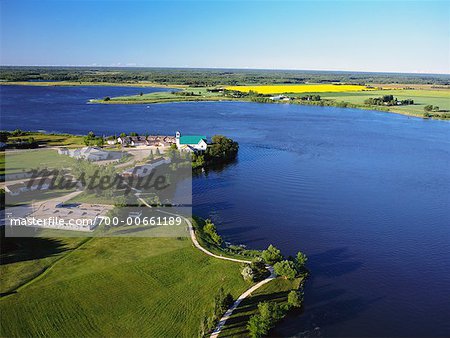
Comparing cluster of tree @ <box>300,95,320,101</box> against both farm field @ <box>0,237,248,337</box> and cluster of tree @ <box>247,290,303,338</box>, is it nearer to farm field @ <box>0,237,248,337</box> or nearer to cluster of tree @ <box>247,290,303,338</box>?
farm field @ <box>0,237,248,337</box>

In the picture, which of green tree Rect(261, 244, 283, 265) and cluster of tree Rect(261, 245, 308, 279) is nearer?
cluster of tree Rect(261, 245, 308, 279)

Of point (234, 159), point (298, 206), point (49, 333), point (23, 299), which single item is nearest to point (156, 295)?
point (49, 333)

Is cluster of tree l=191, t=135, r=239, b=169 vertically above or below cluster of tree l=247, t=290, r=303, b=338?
above

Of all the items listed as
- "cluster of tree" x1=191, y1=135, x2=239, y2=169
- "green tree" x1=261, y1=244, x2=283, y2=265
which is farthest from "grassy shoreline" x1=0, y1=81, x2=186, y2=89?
"green tree" x1=261, y1=244, x2=283, y2=265

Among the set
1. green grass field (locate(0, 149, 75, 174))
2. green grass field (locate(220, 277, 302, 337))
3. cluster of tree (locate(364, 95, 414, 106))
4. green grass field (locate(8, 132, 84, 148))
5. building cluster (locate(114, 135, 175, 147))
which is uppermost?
cluster of tree (locate(364, 95, 414, 106))

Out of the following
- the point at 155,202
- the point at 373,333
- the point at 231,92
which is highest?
the point at 231,92

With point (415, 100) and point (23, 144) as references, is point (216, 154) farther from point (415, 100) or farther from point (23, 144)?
point (415, 100)

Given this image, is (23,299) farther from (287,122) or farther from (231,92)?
(231,92)

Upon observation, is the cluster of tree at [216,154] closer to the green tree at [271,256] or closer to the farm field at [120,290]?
the farm field at [120,290]
